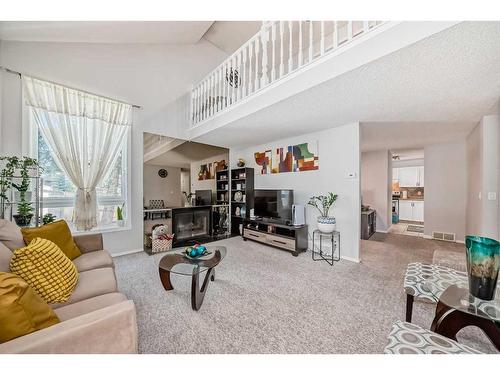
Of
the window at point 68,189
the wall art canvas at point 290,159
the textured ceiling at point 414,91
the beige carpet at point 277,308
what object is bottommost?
the beige carpet at point 277,308

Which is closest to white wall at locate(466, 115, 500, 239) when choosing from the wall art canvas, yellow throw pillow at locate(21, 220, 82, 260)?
the wall art canvas

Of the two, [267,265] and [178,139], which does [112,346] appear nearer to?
[267,265]

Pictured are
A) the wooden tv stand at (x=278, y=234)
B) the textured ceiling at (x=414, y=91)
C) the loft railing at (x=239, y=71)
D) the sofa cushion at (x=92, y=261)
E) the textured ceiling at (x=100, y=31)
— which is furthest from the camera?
the wooden tv stand at (x=278, y=234)

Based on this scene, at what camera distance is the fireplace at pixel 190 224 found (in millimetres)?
4211

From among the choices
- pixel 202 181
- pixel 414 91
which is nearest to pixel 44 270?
pixel 414 91

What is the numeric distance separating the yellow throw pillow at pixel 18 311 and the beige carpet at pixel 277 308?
0.75 m

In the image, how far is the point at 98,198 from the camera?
3.19 m

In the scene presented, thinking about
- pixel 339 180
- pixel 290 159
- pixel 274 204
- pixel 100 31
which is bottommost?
pixel 274 204

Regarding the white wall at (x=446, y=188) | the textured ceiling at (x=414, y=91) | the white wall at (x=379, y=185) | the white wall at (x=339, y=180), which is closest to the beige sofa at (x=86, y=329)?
the textured ceiling at (x=414, y=91)

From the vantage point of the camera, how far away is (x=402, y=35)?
1452 mm

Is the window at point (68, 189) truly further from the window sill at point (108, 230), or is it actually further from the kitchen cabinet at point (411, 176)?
the kitchen cabinet at point (411, 176)

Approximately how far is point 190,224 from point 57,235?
9.11 ft

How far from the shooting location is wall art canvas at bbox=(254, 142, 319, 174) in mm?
3674

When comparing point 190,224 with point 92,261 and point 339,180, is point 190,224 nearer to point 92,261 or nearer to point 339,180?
point 92,261
